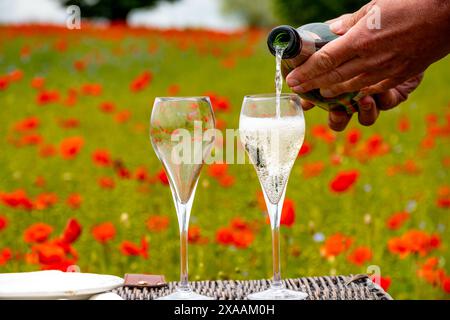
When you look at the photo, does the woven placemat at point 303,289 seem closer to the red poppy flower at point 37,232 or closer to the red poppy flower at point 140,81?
the red poppy flower at point 37,232

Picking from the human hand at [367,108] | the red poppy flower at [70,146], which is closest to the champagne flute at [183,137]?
the human hand at [367,108]

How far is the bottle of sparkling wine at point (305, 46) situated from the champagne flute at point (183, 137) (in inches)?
11.7

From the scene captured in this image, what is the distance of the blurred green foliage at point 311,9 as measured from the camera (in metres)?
19.0

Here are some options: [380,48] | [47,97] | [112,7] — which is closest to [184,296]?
[380,48]

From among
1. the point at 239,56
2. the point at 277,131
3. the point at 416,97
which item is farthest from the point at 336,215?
the point at 239,56

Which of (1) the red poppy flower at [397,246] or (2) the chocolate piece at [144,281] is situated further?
(1) the red poppy flower at [397,246]

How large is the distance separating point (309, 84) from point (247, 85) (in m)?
7.03

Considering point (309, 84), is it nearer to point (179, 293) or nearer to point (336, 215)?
point (179, 293)

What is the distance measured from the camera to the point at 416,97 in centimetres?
831

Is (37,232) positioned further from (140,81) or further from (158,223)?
(140,81)

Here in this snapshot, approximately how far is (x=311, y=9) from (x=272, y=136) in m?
18.2

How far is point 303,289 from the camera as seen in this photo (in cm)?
167

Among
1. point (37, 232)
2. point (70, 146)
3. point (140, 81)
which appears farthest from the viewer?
point (140, 81)
